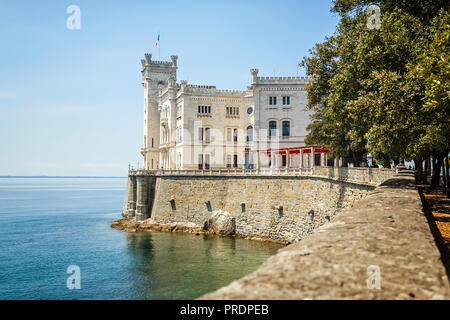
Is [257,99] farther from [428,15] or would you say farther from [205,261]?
[428,15]

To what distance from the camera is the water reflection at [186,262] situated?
2459cm

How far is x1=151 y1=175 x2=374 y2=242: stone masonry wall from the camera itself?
105ft

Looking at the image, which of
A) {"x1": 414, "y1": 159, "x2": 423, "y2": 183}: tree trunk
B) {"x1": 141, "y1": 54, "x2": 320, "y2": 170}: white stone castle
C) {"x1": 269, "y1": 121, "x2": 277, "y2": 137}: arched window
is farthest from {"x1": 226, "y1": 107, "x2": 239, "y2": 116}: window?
{"x1": 414, "y1": 159, "x2": 423, "y2": 183}: tree trunk

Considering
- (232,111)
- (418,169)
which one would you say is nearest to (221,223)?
(232,111)

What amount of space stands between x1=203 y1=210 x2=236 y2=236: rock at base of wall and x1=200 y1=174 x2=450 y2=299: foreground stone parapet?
124ft

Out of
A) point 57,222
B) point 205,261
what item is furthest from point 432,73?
point 57,222

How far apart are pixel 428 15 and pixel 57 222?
186 feet

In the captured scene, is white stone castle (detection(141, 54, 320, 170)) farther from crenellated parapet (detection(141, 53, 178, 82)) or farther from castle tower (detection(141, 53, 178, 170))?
crenellated parapet (detection(141, 53, 178, 82))

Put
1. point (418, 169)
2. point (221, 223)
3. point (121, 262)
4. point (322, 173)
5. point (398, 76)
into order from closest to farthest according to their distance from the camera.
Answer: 1. point (398, 76)
2. point (121, 262)
3. point (322, 173)
4. point (221, 223)
5. point (418, 169)

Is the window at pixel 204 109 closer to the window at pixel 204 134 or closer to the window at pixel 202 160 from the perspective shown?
the window at pixel 204 134

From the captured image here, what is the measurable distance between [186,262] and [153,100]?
43.8 m

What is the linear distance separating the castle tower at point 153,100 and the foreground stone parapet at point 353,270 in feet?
213

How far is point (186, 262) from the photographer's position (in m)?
31.5

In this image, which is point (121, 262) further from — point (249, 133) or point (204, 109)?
point (249, 133)
